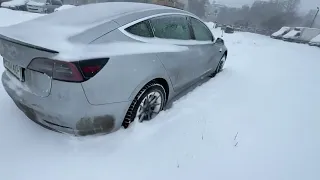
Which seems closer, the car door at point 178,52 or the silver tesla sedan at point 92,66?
the silver tesla sedan at point 92,66

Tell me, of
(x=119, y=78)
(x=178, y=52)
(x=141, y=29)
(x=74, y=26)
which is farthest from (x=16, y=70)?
(x=178, y=52)

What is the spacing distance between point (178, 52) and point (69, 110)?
1643mm

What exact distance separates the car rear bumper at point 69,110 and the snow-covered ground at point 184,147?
0.87 feet

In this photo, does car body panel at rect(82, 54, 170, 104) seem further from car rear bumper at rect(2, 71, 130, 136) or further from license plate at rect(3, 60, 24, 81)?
license plate at rect(3, 60, 24, 81)

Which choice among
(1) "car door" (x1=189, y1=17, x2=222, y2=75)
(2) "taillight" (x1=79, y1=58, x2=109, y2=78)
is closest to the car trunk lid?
(2) "taillight" (x1=79, y1=58, x2=109, y2=78)

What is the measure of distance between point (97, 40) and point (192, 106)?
1.86 m

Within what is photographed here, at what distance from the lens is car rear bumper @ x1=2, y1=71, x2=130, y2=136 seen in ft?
6.75

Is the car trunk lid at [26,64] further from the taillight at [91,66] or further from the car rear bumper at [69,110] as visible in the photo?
the taillight at [91,66]

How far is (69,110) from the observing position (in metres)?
2.10

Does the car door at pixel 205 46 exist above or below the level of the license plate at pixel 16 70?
above

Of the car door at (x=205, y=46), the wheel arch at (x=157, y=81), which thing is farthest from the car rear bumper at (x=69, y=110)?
the car door at (x=205, y=46)

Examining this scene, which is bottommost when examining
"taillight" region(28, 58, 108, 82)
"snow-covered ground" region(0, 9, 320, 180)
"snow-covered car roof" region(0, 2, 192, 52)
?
"snow-covered ground" region(0, 9, 320, 180)

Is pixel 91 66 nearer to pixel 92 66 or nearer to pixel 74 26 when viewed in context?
pixel 92 66

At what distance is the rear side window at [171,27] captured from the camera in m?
2.90
